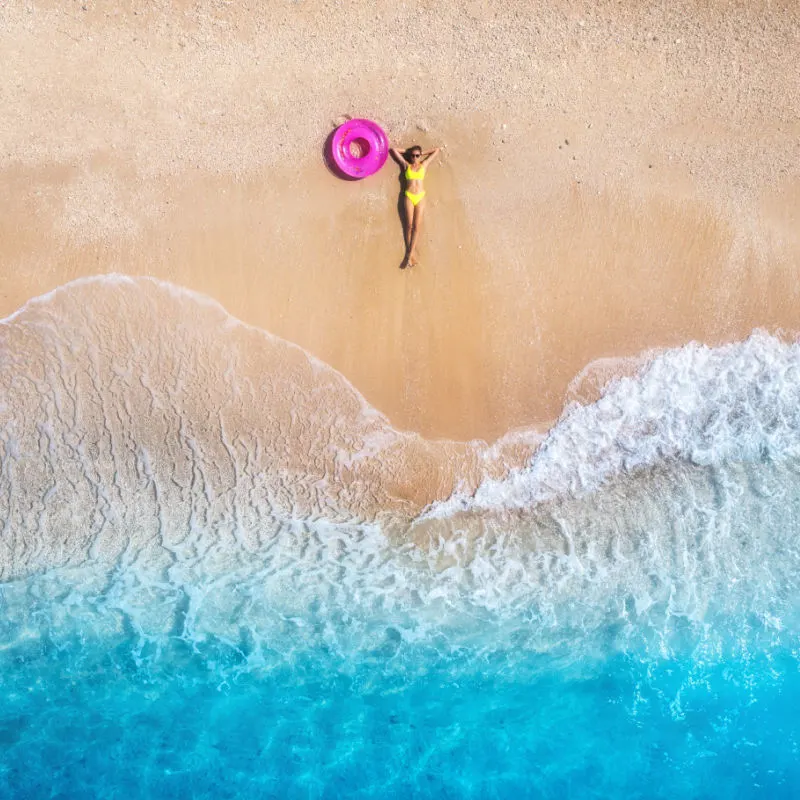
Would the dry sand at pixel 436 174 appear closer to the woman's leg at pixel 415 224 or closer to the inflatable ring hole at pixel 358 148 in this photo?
the woman's leg at pixel 415 224

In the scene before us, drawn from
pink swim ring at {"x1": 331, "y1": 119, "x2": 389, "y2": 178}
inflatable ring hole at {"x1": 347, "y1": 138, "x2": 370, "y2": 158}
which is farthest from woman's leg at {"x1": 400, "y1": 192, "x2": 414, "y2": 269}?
inflatable ring hole at {"x1": 347, "y1": 138, "x2": 370, "y2": 158}

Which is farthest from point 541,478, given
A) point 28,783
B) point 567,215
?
point 28,783

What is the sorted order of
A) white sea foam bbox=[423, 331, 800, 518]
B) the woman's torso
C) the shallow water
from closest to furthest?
the shallow water < the woman's torso < white sea foam bbox=[423, 331, 800, 518]

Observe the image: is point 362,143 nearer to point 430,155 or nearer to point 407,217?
point 430,155

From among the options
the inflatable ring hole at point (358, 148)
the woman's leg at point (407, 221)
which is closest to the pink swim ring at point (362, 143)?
the inflatable ring hole at point (358, 148)

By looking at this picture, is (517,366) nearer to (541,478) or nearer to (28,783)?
(541,478)

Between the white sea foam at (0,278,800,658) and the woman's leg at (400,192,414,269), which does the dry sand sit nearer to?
the woman's leg at (400,192,414,269)
